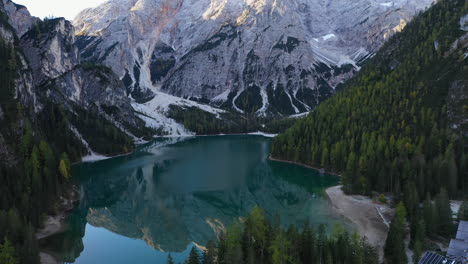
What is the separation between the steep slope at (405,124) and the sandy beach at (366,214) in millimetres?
4608

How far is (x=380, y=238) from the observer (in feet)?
175

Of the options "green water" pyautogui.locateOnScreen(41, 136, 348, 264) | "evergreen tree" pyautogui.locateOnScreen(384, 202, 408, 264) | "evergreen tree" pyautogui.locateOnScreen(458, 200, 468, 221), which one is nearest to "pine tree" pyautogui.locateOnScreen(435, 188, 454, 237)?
"evergreen tree" pyautogui.locateOnScreen(458, 200, 468, 221)

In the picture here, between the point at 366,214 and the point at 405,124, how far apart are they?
158 ft

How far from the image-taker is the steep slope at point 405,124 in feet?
253

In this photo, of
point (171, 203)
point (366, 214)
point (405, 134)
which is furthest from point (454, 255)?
point (405, 134)

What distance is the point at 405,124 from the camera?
101m

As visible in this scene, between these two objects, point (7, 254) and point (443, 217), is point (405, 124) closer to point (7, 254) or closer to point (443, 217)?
→ point (443, 217)

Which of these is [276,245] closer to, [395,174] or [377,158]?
[395,174]

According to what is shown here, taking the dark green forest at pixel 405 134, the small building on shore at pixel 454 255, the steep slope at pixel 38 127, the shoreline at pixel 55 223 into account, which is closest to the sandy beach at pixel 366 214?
the dark green forest at pixel 405 134

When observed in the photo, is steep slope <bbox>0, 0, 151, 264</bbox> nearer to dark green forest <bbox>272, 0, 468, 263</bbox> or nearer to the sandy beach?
the sandy beach

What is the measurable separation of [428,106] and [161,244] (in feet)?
289

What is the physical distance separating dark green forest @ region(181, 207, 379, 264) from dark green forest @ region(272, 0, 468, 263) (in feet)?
23.1

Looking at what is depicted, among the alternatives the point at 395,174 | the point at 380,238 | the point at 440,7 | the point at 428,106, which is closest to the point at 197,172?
the point at 395,174

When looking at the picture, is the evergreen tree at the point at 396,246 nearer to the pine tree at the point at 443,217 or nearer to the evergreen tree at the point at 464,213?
the pine tree at the point at 443,217
